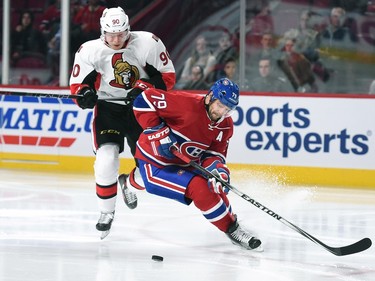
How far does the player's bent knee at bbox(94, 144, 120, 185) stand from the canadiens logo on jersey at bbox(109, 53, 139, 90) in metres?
0.35

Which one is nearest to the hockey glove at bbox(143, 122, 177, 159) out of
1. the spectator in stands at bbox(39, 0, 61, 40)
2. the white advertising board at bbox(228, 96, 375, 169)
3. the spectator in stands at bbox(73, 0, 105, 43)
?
the white advertising board at bbox(228, 96, 375, 169)

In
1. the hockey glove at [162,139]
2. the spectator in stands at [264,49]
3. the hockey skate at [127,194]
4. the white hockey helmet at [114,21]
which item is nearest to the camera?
the hockey glove at [162,139]

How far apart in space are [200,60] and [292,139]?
109 centimetres

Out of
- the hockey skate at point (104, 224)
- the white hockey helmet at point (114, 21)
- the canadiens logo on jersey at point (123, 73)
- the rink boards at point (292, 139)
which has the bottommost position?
the rink boards at point (292, 139)

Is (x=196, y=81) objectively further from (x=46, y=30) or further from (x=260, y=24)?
(x=46, y=30)

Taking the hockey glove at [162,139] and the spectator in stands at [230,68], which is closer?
the hockey glove at [162,139]

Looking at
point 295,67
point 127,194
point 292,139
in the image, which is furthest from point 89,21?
point 127,194

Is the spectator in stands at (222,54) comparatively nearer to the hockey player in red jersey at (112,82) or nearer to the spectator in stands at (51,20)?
the spectator in stands at (51,20)

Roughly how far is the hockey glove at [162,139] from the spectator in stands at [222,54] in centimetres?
321

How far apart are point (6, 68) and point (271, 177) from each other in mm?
2490

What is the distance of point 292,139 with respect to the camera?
23.4ft

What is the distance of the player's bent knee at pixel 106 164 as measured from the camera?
4.76 meters

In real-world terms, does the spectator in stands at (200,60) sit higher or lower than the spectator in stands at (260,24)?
lower

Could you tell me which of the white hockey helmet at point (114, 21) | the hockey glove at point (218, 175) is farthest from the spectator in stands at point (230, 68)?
the hockey glove at point (218, 175)
